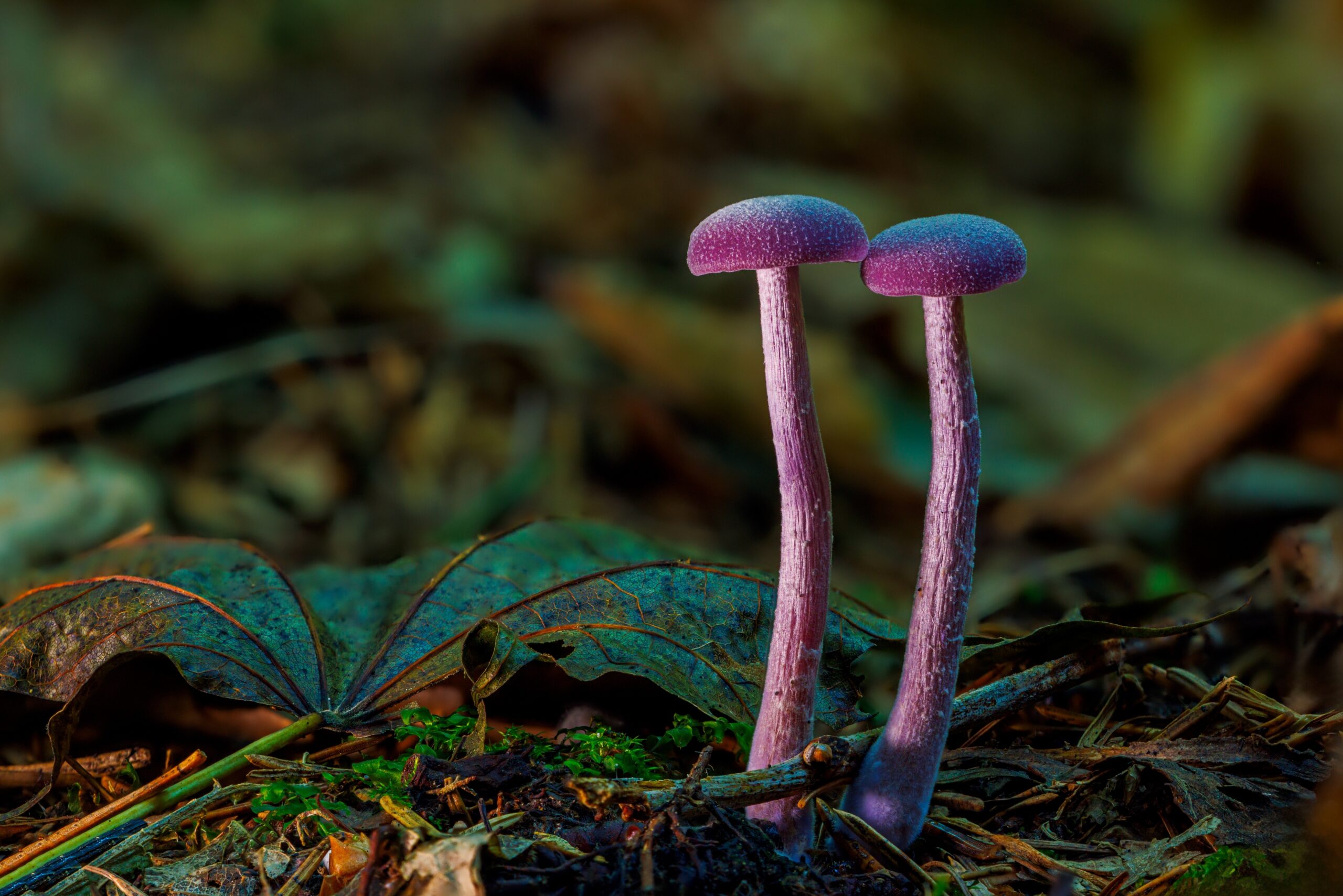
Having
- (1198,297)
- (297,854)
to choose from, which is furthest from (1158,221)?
(297,854)

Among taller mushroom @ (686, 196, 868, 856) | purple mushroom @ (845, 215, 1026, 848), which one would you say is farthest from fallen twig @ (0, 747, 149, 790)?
purple mushroom @ (845, 215, 1026, 848)

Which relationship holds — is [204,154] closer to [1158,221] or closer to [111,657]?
[111,657]

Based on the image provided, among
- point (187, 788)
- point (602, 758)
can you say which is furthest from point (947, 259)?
point (187, 788)

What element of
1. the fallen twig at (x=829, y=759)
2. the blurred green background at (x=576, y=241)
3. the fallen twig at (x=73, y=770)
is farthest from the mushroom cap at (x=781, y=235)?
the blurred green background at (x=576, y=241)

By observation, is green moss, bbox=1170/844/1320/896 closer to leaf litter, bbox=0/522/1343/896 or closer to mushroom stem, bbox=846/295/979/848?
leaf litter, bbox=0/522/1343/896

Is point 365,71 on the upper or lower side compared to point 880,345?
upper

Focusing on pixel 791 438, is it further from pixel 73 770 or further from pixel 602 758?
pixel 73 770
